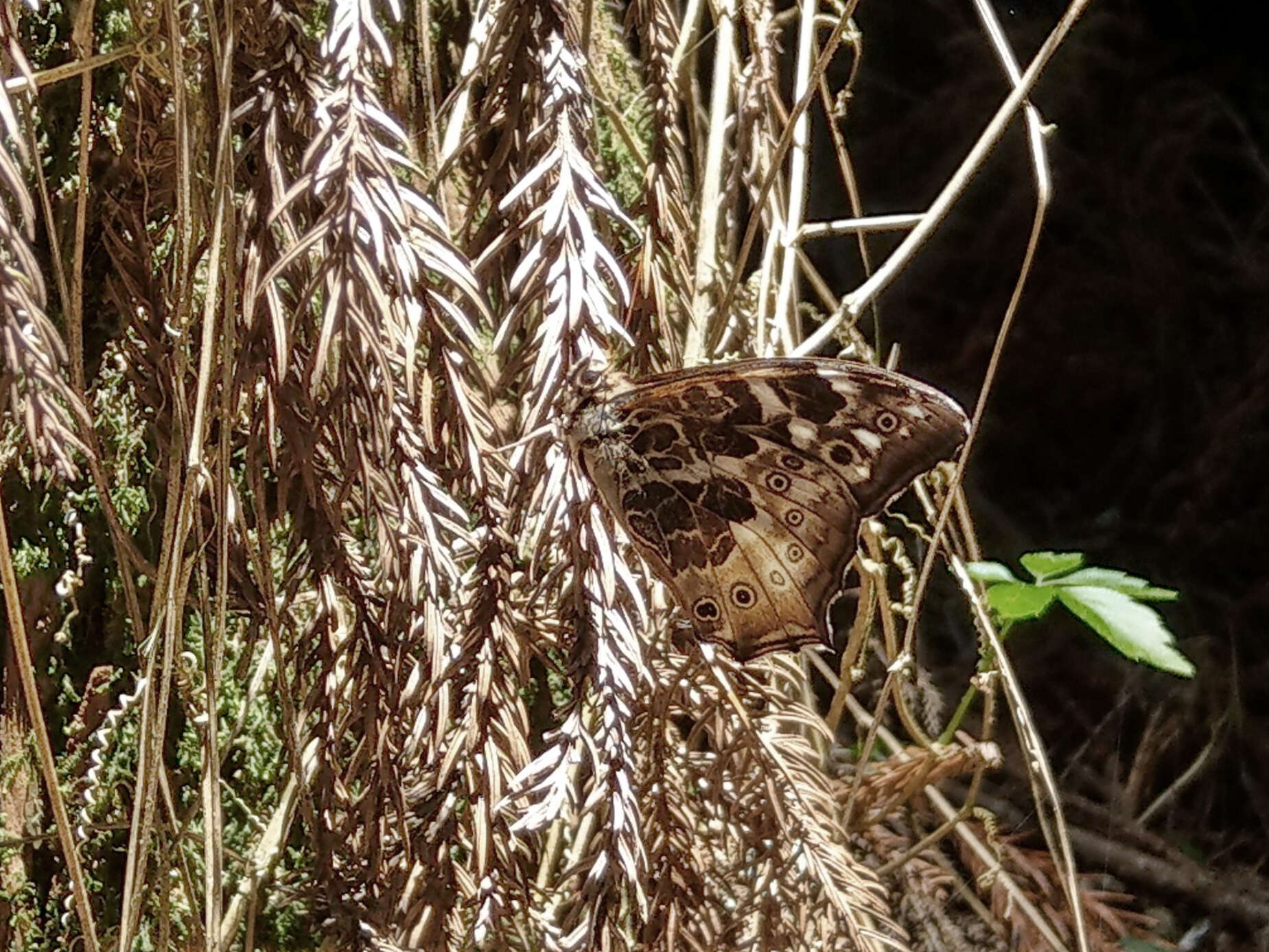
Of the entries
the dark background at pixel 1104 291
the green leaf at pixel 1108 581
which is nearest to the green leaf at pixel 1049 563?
the green leaf at pixel 1108 581

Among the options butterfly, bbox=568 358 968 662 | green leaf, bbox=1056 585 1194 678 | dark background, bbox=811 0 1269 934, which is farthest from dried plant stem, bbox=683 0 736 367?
dark background, bbox=811 0 1269 934

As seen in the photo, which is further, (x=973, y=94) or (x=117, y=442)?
(x=973, y=94)

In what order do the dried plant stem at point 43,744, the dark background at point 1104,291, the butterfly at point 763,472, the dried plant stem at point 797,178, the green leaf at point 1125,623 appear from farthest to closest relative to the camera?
the dark background at point 1104,291, the green leaf at point 1125,623, the dried plant stem at point 797,178, the butterfly at point 763,472, the dried plant stem at point 43,744

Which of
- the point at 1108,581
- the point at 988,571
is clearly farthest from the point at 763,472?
the point at 1108,581

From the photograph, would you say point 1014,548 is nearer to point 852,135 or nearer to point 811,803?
point 852,135

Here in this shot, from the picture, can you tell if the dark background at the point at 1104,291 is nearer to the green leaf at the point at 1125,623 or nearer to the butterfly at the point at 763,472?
the green leaf at the point at 1125,623

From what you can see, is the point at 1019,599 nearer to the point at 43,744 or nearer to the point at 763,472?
the point at 763,472

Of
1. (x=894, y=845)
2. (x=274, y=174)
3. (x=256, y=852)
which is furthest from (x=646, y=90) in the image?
(x=894, y=845)
